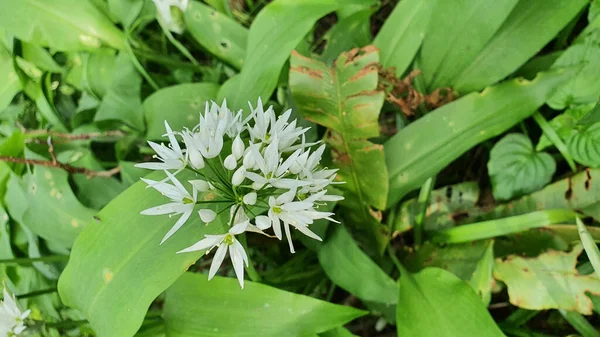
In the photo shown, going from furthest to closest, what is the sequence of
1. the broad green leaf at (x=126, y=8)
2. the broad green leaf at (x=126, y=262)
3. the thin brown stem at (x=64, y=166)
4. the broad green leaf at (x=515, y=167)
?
the broad green leaf at (x=126, y=8)
the thin brown stem at (x=64, y=166)
the broad green leaf at (x=515, y=167)
the broad green leaf at (x=126, y=262)

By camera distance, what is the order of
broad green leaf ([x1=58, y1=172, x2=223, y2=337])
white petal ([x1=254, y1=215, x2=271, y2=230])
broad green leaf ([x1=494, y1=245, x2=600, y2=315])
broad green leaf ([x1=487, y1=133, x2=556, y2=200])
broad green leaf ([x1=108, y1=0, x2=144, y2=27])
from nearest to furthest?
white petal ([x1=254, y1=215, x2=271, y2=230]) < broad green leaf ([x1=58, y1=172, x2=223, y2=337]) < broad green leaf ([x1=494, y1=245, x2=600, y2=315]) < broad green leaf ([x1=487, y1=133, x2=556, y2=200]) < broad green leaf ([x1=108, y1=0, x2=144, y2=27])

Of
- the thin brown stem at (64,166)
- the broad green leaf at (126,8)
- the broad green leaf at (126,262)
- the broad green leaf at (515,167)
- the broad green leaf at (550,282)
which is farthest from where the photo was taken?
the broad green leaf at (126,8)

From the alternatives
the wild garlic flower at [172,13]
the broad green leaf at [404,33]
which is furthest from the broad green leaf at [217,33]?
the broad green leaf at [404,33]

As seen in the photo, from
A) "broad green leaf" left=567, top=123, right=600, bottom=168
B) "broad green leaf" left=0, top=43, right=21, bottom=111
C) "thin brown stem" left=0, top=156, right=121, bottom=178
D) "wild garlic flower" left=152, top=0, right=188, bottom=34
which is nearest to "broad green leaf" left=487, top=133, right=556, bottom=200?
"broad green leaf" left=567, top=123, right=600, bottom=168

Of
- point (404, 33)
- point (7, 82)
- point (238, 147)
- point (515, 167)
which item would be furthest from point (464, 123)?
point (7, 82)

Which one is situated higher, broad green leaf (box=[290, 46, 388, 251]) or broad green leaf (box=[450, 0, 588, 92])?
broad green leaf (box=[450, 0, 588, 92])

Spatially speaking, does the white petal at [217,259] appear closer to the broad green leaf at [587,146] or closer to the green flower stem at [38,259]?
the green flower stem at [38,259]

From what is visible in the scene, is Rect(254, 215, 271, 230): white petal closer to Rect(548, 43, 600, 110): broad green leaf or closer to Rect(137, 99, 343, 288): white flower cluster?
Rect(137, 99, 343, 288): white flower cluster
